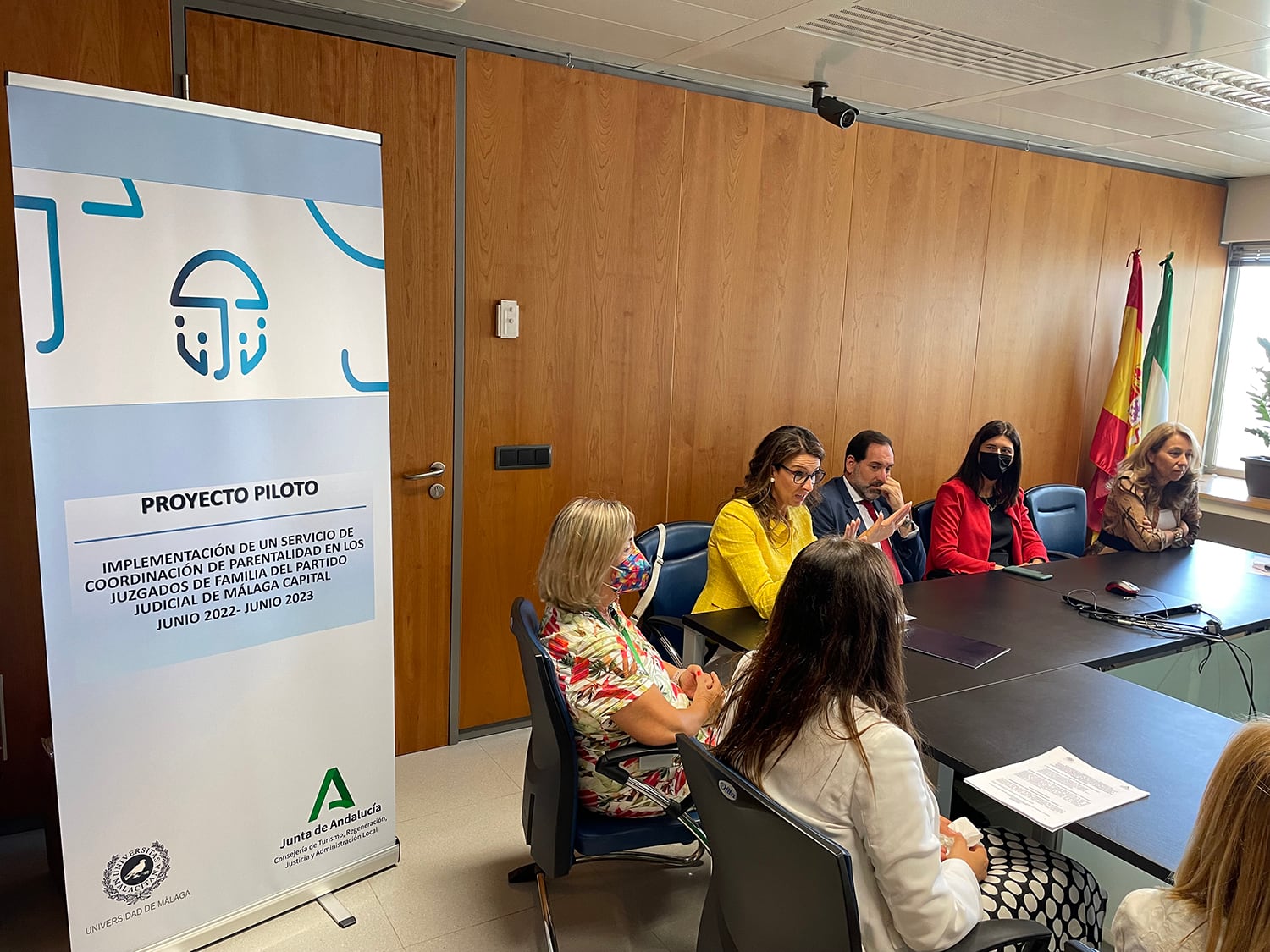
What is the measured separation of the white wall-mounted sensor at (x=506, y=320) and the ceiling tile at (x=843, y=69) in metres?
1.15

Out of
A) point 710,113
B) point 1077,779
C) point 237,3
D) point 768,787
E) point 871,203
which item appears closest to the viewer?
point 768,787

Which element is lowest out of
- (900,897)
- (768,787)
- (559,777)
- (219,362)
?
(559,777)

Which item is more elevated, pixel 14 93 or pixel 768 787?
pixel 14 93

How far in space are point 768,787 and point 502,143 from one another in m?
2.63

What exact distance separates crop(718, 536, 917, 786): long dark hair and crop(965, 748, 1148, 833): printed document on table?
1.06 ft

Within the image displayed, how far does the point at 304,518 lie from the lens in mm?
2504

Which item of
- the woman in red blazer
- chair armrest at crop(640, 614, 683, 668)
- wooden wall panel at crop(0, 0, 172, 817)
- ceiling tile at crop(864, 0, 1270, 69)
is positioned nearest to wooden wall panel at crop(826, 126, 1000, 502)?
the woman in red blazer

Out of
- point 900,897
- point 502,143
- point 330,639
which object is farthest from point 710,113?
point 900,897

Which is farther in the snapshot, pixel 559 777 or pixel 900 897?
pixel 559 777

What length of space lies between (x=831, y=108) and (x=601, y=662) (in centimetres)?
262

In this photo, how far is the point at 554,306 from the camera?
360 centimetres

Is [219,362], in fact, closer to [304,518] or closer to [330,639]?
[304,518]

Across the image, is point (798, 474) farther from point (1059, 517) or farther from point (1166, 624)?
point (1059, 517)

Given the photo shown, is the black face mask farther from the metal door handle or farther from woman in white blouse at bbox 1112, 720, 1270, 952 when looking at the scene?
woman in white blouse at bbox 1112, 720, 1270, 952
